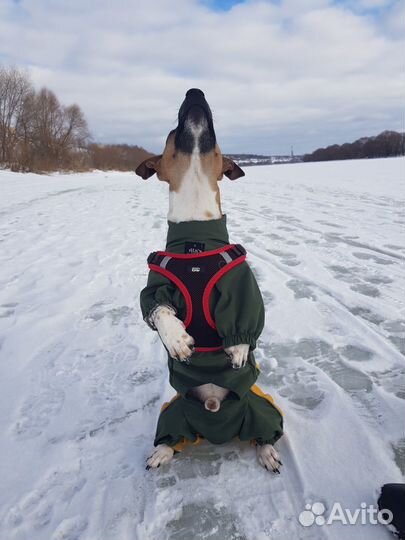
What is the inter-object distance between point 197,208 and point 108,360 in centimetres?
153

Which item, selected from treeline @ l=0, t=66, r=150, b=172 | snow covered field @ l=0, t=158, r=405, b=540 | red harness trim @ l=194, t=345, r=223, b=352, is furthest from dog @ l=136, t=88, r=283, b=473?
treeline @ l=0, t=66, r=150, b=172

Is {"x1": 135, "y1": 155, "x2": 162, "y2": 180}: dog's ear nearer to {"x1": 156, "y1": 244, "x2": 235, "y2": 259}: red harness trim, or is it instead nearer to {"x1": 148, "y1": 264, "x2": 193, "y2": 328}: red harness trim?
{"x1": 156, "y1": 244, "x2": 235, "y2": 259}: red harness trim

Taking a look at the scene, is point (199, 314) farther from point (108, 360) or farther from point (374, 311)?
point (374, 311)

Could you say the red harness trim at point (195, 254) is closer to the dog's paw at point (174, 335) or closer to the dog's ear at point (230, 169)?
the dog's paw at point (174, 335)

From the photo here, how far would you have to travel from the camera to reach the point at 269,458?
1907 millimetres

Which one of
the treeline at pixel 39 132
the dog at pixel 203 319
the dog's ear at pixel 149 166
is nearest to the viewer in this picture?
the dog at pixel 203 319

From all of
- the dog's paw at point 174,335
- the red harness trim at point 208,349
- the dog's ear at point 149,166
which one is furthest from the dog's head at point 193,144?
the red harness trim at point 208,349

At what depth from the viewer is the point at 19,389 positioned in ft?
8.45

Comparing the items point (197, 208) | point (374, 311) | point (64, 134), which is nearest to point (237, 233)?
point (374, 311)

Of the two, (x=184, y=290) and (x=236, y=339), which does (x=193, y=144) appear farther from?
(x=236, y=339)

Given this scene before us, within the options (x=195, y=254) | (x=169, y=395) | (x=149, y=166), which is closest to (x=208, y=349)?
(x=195, y=254)

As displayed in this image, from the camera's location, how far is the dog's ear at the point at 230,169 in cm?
244

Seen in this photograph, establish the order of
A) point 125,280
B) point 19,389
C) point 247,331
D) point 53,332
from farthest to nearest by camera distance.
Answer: point 125,280
point 53,332
point 19,389
point 247,331

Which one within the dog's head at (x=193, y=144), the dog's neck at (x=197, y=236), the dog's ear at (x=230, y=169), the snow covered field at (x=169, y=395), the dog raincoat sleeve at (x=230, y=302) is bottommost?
the snow covered field at (x=169, y=395)
